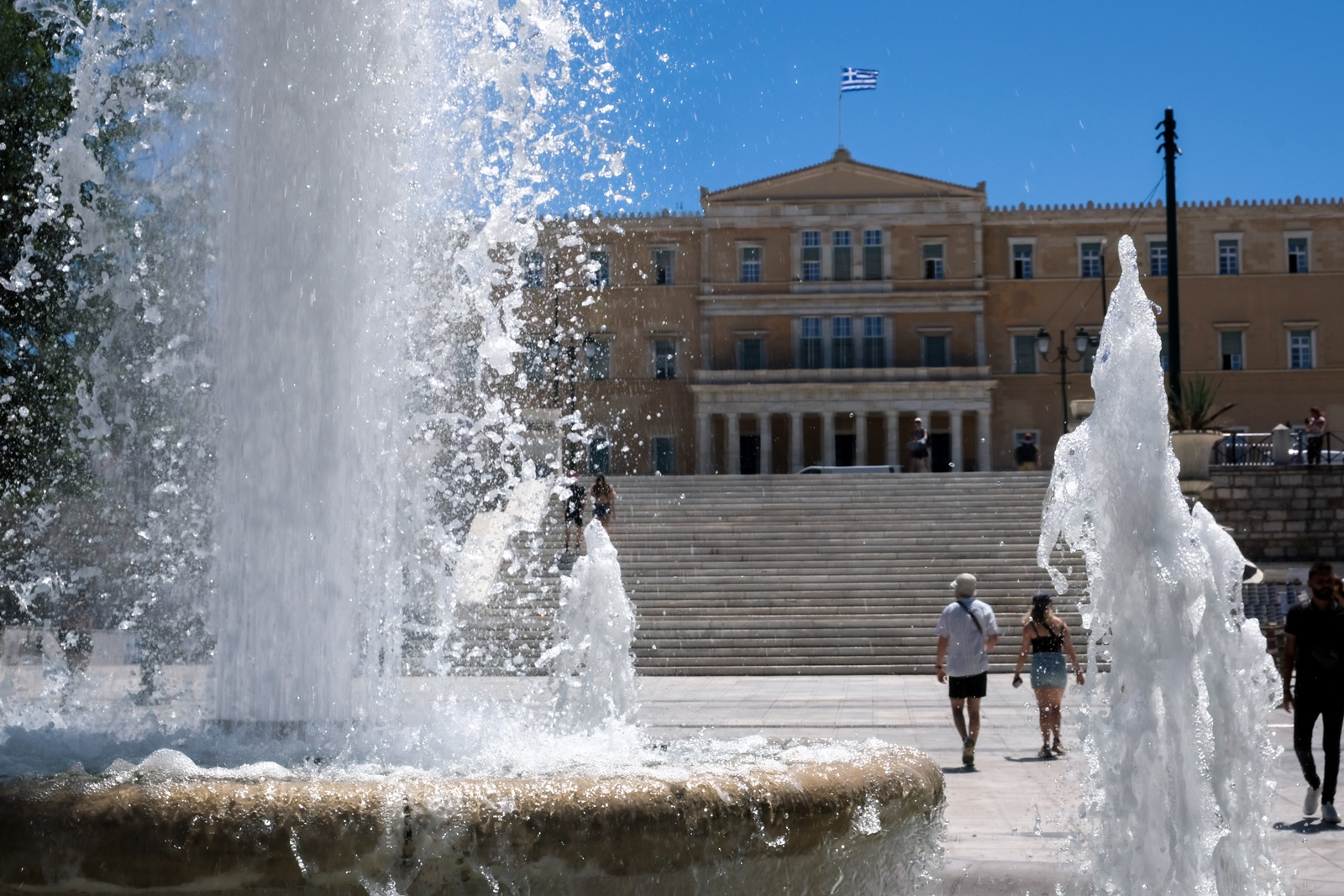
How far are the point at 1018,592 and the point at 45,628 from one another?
1207cm

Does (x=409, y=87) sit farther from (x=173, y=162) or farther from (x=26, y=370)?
(x=26, y=370)

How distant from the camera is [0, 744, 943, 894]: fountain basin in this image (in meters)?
3.06

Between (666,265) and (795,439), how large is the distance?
743cm

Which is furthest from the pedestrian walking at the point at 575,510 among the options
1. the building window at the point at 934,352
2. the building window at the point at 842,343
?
the building window at the point at 934,352

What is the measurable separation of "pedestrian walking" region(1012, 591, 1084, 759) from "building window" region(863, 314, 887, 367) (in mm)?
37502

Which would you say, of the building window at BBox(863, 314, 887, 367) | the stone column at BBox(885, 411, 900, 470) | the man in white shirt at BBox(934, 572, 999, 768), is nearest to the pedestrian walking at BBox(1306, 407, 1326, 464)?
the stone column at BBox(885, 411, 900, 470)

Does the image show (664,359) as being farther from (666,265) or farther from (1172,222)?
(1172,222)

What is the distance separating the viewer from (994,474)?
2523 centimetres

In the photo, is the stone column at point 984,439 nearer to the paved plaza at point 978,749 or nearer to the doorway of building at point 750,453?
the doorway of building at point 750,453

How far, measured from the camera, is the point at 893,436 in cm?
4491

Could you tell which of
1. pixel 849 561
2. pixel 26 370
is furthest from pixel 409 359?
pixel 849 561

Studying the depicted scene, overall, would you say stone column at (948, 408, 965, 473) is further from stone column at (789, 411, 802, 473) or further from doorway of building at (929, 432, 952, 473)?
stone column at (789, 411, 802, 473)

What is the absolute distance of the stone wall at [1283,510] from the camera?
2472 centimetres

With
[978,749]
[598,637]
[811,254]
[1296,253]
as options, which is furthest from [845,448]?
[598,637]
